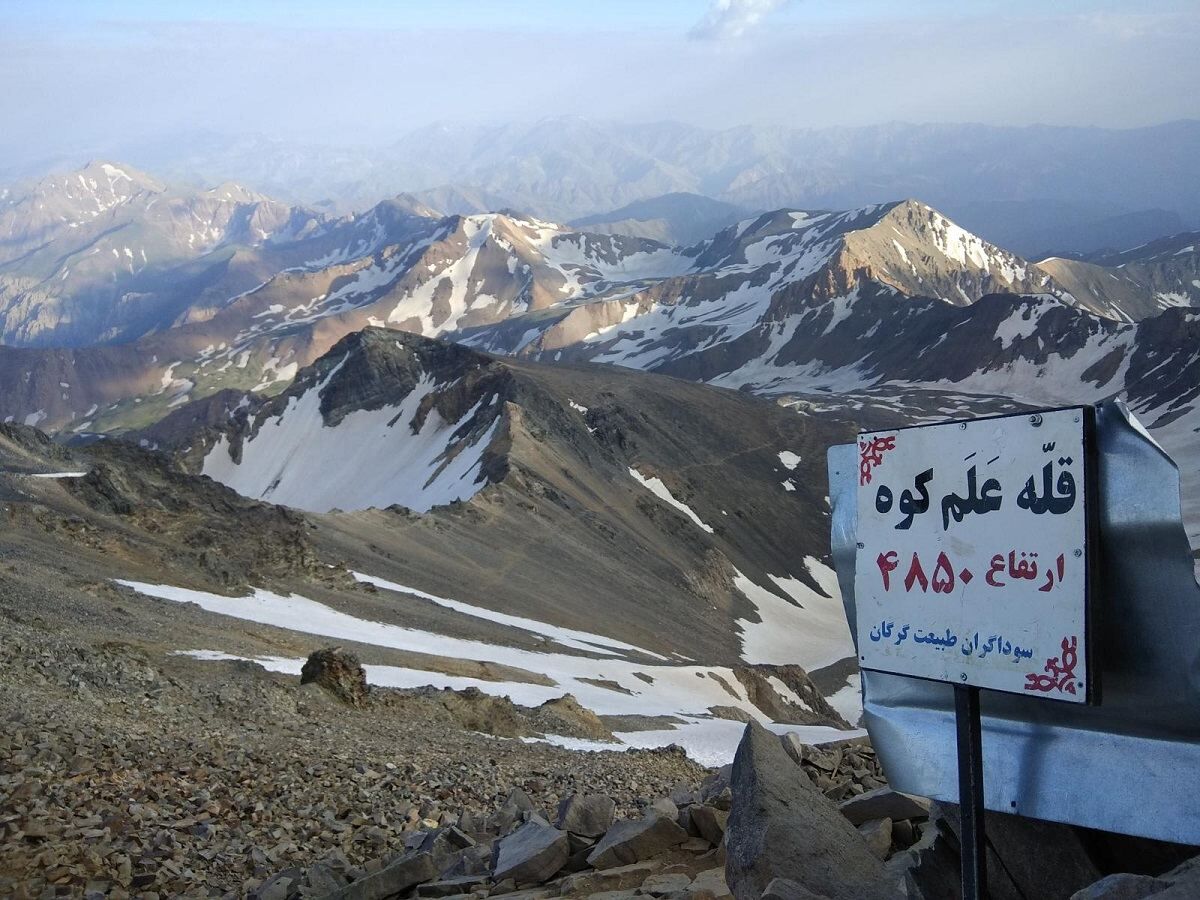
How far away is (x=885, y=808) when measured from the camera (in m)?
8.22

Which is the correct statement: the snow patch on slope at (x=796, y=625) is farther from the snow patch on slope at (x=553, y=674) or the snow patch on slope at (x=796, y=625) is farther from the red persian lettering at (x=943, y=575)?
the red persian lettering at (x=943, y=575)

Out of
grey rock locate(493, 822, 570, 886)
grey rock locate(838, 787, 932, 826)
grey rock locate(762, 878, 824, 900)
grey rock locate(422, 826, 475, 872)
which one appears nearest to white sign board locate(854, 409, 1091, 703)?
grey rock locate(762, 878, 824, 900)

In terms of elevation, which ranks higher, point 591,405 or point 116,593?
point 116,593

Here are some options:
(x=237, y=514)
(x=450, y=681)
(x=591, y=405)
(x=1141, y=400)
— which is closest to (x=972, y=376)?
(x=1141, y=400)

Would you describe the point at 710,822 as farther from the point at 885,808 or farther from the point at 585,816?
the point at 585,816

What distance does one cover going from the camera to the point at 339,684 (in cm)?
2212

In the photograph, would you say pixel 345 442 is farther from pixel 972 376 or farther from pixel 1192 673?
pixel 972 376

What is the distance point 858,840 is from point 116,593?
2886 centimetres

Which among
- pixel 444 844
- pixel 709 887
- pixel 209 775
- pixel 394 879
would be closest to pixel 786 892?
pixel 709 887

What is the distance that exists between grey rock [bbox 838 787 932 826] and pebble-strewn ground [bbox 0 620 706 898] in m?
4.83

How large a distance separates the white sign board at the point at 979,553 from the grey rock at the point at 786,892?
5.00 ft

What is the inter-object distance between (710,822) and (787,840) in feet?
6.39

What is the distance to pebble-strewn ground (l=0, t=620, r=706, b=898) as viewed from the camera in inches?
374

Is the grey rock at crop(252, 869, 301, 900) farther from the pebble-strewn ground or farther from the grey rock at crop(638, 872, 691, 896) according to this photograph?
the grey rock at crop(638, 872, 691, 896)
